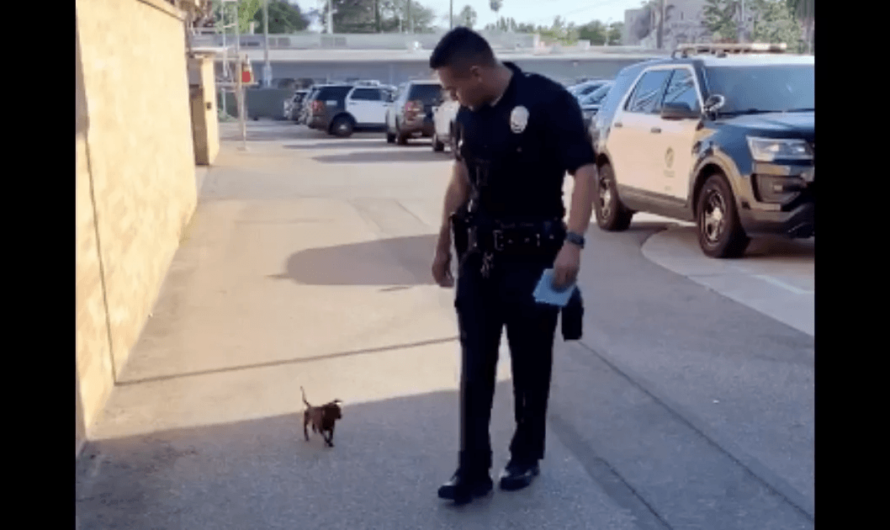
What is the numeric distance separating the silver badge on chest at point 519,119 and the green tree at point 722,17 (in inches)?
2898

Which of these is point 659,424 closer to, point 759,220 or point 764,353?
point 764,353

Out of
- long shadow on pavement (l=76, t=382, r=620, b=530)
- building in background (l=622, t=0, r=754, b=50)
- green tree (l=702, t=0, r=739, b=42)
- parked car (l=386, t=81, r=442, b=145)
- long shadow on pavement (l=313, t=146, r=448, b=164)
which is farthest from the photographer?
building in background (l=622, t=0, r=754, b=50)

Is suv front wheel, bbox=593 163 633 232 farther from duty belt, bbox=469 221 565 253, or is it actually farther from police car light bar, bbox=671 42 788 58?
duty belt, bbox=469 221 565 253

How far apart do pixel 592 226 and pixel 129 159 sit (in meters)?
6.47

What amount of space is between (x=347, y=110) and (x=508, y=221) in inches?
1138

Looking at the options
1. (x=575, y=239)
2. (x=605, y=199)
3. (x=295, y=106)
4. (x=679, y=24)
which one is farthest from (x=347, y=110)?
(x=679, y=24)

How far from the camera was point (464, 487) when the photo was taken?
4281 mm

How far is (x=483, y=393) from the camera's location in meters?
4.27

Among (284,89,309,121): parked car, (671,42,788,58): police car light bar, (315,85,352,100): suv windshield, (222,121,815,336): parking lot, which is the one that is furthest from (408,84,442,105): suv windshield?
(671,42,788,58): police car light bar

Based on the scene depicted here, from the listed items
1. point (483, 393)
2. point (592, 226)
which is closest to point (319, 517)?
point (483, 393)

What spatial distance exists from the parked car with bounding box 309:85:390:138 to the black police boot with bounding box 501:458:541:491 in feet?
93.2

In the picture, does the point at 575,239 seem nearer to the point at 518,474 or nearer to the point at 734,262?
the point at 518,474

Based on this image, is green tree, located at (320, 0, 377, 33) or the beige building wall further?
green tree, located at (320, 0, 377, 33)

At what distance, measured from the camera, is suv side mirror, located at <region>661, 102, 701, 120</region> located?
32.4 ft
